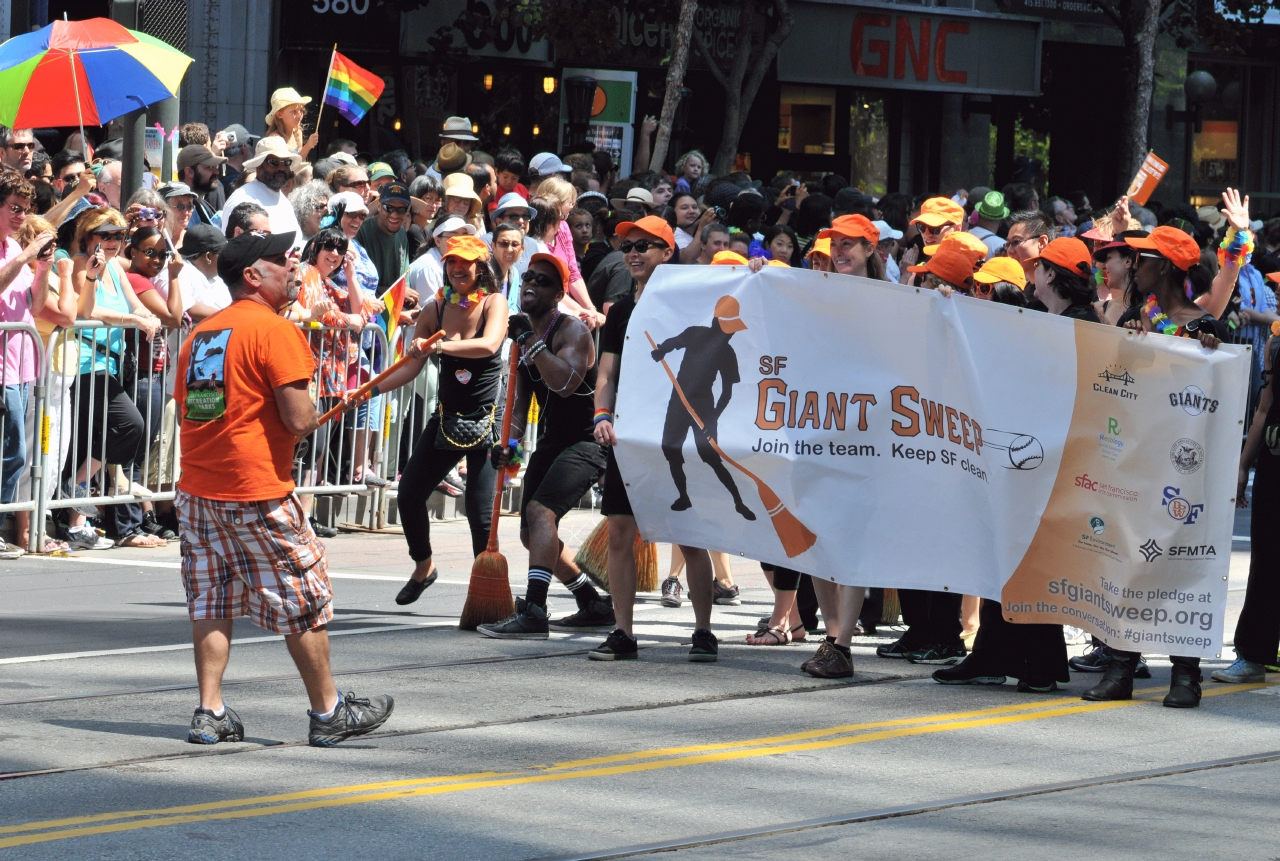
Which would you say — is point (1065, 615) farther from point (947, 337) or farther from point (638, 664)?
point (638, 664)

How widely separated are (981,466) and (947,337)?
60 centimetres

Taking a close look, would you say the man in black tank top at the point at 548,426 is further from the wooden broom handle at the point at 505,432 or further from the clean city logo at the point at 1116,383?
the clean city logo at the point at 1116,383

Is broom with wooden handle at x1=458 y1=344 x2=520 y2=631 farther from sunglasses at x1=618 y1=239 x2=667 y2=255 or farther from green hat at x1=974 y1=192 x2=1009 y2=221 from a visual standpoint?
green hat at x1=974 y1=192 x2=1009 y2=221

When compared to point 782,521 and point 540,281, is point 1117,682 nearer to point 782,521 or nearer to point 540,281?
point 782,521

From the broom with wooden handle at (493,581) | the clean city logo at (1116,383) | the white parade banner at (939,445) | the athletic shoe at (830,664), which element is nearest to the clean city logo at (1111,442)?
the white parade banner at (939,445)

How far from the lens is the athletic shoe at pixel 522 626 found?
9547 mm

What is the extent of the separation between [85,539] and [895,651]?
17.2ft

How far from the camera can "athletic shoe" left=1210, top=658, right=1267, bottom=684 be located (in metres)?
8.93

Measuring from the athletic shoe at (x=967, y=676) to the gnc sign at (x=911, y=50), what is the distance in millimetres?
24964

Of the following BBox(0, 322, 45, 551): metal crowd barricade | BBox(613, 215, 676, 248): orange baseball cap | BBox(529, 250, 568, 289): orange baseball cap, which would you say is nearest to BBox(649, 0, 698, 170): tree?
BBox(0, 322, 45, 551): metal crowd barricade

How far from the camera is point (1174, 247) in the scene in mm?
8445

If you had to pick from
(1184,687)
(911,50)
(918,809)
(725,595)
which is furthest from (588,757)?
(911,50)

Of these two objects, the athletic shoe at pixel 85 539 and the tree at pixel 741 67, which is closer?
the athletic shoe at pixel 85 539

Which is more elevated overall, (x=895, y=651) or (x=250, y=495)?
(x=250, y=495)
